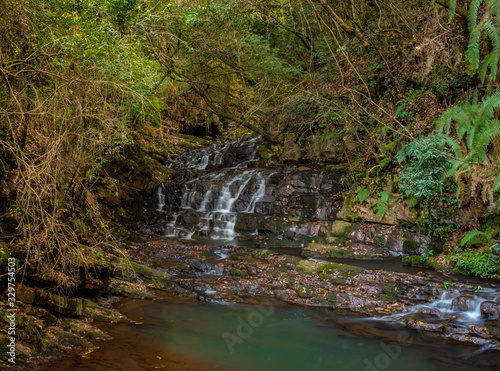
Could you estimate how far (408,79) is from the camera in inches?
426

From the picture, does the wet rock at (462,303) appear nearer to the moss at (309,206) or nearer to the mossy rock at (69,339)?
the moss at (309,206)

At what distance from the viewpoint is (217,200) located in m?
12.5

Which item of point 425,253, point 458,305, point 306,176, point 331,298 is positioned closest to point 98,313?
point 331,298

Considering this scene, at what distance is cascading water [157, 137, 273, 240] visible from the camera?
11.5 m

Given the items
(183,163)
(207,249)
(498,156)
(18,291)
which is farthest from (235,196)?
(18,291)

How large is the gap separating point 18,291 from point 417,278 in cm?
693

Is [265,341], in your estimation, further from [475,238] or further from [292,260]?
[475,238]

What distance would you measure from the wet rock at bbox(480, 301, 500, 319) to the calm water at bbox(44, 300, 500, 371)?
3.79ft

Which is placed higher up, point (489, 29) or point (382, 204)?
point (489, 29)

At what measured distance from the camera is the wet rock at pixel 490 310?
5639 mm

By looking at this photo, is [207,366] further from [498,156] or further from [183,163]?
[183,163]

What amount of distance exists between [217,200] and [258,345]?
309 inches

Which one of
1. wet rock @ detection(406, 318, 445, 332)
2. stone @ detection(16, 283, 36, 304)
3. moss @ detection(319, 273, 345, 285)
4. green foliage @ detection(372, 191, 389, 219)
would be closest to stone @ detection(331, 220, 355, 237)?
green foliage @ detection(372, 191, 389, 219)

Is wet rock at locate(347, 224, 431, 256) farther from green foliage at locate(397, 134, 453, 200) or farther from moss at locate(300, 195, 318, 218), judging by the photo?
moss at locate(300, 195, 318, 218)
